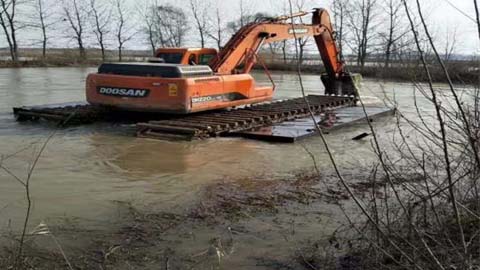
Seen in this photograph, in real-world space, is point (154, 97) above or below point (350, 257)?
above

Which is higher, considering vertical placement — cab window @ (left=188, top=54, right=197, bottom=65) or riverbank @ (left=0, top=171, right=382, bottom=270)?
cab window @ (left=188, top=54, right=197, bottom=65)

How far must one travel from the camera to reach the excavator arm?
1392 centimetres

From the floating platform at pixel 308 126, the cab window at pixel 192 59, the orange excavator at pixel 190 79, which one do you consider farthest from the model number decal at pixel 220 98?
the cab window at pixel 192 59

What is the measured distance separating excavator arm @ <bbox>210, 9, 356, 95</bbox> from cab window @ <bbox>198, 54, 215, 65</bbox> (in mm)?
235

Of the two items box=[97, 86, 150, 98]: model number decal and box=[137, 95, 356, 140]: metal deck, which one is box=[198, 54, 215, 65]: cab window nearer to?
box=[137, 95, 356, 140]: metal deck

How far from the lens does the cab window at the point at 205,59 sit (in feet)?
46.0

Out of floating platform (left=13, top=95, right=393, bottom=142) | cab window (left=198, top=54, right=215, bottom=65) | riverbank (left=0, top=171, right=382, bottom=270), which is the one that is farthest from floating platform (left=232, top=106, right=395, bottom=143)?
riverbank (left=0, top=171, right=382, bottom=270)

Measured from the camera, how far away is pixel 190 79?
1194cm

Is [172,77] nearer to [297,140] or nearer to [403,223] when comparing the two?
[297,140]

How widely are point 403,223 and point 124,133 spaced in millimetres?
7941

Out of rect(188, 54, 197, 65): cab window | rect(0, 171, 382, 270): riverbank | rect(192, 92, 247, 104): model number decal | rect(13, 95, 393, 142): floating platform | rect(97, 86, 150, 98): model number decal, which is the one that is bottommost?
rect(0, 171, 382, 270): riverbank

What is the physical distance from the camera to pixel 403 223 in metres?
4.88

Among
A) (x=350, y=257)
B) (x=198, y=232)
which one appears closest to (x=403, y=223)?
(x=350, y=257)

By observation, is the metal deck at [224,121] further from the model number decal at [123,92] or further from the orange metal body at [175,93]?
the model number decal at [123,92]
